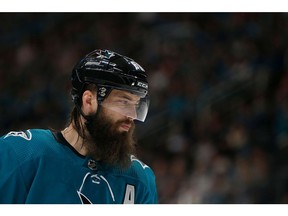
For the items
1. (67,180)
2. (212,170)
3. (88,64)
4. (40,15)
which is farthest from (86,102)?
(40,15)

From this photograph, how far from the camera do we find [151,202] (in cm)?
294

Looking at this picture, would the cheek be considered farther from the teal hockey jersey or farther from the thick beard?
the teal hockey jersey

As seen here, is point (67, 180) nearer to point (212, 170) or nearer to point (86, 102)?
point (86, 102)

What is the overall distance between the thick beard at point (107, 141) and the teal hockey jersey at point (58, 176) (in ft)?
0.13

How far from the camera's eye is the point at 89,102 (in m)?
2.94

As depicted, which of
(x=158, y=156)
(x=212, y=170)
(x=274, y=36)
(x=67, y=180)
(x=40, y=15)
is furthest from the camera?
(x=40, y=15)

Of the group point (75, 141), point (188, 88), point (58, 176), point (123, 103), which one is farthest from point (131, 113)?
point (188, 88)

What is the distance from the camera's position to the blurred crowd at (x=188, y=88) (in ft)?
23.8

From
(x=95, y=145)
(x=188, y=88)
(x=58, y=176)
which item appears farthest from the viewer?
(x=188, y=88)

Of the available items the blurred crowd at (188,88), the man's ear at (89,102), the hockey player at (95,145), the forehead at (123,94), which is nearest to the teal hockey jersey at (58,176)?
the hockey player at (95,145)

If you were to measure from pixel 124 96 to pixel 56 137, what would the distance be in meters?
0.33

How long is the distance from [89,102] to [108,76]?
5.8 inches

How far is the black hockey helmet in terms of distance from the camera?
2871 millimetres

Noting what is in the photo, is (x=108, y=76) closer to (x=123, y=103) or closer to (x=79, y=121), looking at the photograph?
(x=123, y=103)
